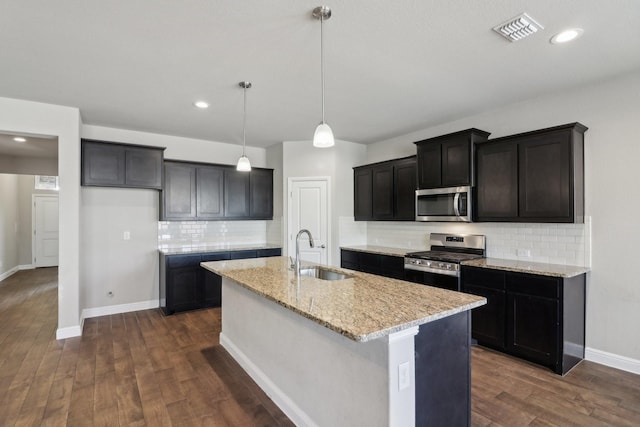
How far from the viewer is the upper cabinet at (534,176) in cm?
304

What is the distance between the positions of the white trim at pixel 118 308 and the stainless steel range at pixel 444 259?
372 cm

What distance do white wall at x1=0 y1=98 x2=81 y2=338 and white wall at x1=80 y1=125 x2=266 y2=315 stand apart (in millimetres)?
648

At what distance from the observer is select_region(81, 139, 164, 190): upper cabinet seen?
165 inches

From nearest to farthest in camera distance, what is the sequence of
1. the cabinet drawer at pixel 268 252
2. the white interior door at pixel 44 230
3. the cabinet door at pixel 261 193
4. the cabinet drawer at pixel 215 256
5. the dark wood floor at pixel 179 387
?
the dark wood floor at pixel 179 387 → the cabinet drawer at pixel 215 256 → the cabinet drawer at pixel 268 252 → the cabinet door at pixel 261 193 → the white interior door at pixel 44 230

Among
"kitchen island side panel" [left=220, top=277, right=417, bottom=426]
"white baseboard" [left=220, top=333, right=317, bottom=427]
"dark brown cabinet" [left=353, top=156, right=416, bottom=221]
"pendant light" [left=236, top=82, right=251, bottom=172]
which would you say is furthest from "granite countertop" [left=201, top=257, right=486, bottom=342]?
"dark brown cabinet" [left=353, top=156, right=416, bottom=221]

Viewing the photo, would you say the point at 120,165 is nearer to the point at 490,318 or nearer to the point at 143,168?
the point at 143,168

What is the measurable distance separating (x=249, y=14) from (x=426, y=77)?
1.70 metres

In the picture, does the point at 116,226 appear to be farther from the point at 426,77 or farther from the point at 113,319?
the point at 426,77

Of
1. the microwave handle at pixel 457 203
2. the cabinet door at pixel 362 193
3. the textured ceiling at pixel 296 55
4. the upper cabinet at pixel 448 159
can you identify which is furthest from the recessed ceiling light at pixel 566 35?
the cabinet door at pixel 362 193

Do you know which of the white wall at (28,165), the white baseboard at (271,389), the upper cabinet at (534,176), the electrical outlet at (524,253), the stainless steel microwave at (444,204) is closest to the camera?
the white baseboard at (271,389)

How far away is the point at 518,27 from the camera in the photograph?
2.20m

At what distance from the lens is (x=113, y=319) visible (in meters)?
4.38

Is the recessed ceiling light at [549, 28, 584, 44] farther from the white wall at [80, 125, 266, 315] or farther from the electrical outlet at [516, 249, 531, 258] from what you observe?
the white wall at [80, 125, 266, 315]

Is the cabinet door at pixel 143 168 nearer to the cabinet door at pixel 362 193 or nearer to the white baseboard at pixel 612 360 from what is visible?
the cabinet door at pixel 362 193
